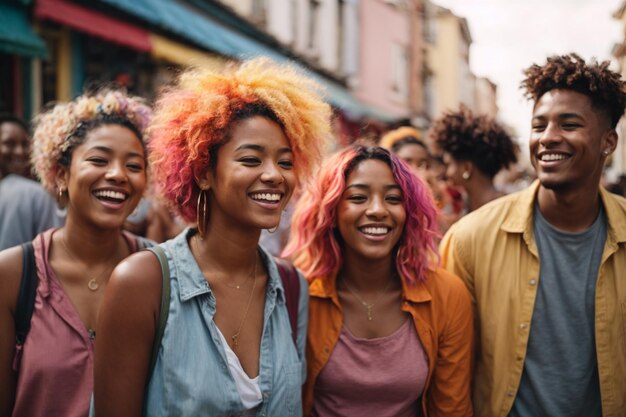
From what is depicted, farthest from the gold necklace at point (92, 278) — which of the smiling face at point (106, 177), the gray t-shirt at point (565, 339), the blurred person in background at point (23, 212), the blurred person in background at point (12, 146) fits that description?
the blurred person in background at point (12, 146)

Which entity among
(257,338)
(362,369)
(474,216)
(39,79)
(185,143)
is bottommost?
(362,369)

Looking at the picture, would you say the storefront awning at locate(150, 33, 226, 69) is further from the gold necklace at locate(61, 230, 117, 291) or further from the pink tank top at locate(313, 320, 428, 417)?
the pink tank top at locate(313, 320, 428, 417)

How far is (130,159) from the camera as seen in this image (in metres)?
3.13

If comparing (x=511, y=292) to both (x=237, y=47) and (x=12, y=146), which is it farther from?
(x=237, y=47)

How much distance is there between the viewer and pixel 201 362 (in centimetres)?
231

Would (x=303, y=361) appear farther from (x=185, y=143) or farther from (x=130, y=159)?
(x=130, y=159)

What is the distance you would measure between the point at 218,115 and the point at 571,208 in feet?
6.06

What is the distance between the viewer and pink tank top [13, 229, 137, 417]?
2.56m

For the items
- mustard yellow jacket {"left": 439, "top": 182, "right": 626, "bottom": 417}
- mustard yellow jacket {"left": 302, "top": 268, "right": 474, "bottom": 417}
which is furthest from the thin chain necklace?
mustard yellow jacket {"left": 439, "top": 182, "right": 626, "bottom": 417}

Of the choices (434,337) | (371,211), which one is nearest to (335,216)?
(371,211)

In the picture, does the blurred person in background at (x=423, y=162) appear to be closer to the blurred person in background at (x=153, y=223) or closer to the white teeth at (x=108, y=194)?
the blurred person in background at (x=153, y=223)

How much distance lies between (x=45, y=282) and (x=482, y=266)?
2115 mm

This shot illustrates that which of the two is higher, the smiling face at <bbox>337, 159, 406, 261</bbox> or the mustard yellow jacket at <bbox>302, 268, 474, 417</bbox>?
the smiling face at <bbox>337, 159, 406, 261</bbox>

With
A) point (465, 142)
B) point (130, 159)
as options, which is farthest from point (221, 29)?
point (130, 159)
